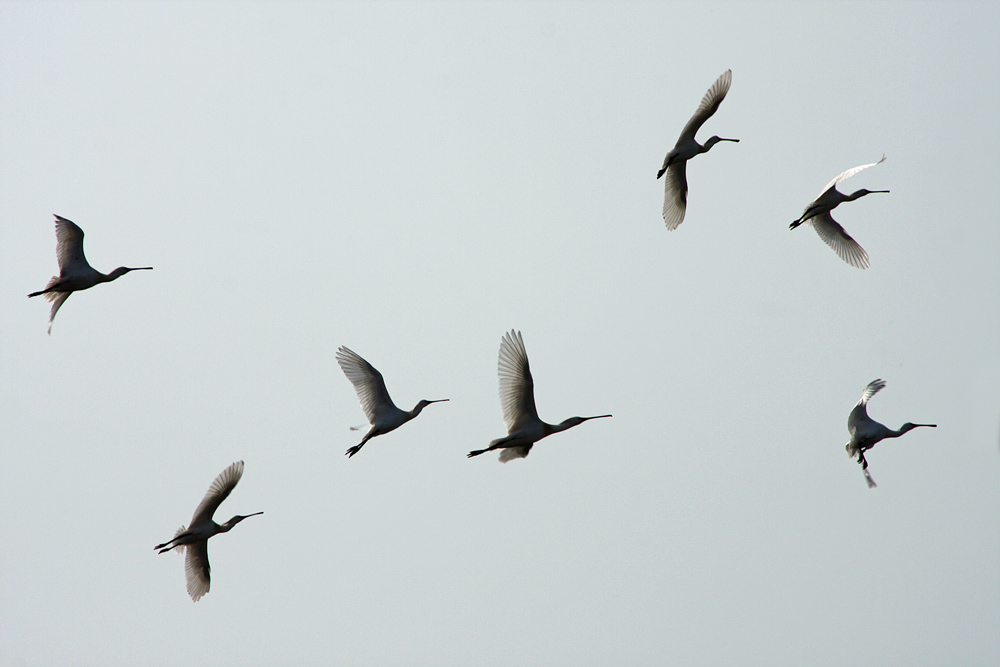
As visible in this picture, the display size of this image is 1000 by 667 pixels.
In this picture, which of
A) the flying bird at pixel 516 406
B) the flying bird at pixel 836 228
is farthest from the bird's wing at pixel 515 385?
the flying bird at pixel 836 228

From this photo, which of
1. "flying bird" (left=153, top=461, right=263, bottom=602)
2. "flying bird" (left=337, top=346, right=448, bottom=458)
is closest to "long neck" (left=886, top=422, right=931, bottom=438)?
"flying bird" (left=337, top=346, right=448, bottom=458)

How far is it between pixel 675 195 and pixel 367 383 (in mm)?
9636

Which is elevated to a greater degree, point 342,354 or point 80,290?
point 80,290

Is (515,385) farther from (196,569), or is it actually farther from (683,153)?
(196,569)

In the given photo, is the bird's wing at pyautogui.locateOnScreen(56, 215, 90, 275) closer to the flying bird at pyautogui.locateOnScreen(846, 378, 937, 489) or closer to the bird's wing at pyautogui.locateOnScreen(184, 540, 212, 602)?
the bird's wing at pyautogui.locateOnScreen(184, 540, 212, 602)

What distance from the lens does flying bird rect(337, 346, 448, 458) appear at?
92.9ft

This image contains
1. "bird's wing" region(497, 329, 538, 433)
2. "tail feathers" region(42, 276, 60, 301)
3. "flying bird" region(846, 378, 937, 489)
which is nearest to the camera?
"bird's wing" region(497, 329, 538, 433)

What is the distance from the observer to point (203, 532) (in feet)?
87.8

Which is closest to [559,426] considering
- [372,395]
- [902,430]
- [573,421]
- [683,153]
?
[573,421]

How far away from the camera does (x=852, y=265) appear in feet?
94.8

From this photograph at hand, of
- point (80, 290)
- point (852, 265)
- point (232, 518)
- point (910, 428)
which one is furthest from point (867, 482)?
point (80, 290)

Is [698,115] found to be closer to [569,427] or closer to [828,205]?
[828,205]

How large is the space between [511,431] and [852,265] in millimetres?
10829

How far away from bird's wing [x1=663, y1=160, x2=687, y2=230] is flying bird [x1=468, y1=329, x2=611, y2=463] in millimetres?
6894
